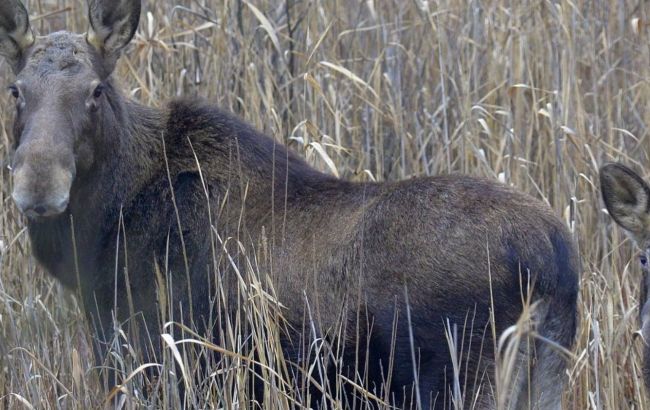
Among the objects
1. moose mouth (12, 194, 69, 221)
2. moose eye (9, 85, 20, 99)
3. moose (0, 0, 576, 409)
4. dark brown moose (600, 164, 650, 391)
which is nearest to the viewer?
moose (0, 0, 576, 409)

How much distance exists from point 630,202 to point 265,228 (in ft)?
5.32

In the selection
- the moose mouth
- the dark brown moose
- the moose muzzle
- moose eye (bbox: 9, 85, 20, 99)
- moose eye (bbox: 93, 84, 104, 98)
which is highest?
moose eye (bbox: 9, 85, 20, 99)

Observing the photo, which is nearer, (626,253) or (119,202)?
(119,202)

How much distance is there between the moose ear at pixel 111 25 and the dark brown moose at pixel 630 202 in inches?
91.1

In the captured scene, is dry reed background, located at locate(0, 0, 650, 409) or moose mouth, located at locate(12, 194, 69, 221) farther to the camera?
dry reed background, located at locate(0, 0, 650, 409)

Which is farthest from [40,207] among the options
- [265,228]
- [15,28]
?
[15,28]

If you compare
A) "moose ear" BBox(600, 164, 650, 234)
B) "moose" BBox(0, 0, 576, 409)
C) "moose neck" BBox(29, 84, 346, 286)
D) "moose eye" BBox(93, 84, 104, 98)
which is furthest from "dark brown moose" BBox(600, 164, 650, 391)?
"moose eye" BBox(93, 84, 104, 98)

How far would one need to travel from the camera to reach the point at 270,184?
194 inches

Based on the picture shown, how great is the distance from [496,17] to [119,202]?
339cm

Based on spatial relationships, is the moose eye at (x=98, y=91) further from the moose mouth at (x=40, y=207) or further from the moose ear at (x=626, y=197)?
the moose ear at (x=626, y=197)

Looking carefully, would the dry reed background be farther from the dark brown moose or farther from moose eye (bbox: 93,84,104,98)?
moose eye (bbox: 93,84,104,98)

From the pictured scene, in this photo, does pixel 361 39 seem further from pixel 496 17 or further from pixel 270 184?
pixel 270 184

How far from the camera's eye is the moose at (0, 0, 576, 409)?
410cm

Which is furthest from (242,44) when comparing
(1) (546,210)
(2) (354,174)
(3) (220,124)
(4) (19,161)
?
(1) (546,210)
